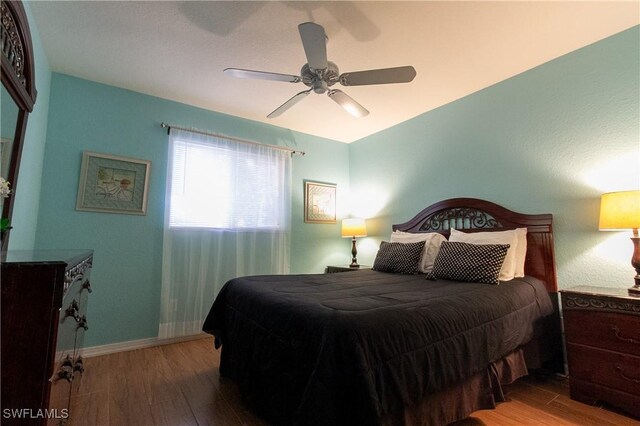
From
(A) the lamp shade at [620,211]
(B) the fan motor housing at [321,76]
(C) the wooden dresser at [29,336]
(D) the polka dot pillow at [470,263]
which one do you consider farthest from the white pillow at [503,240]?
(C) the wooden dresser at [29,336]

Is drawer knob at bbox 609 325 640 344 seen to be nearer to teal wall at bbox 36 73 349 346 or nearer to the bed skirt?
the bed skirt

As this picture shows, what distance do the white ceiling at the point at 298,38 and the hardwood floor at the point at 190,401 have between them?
2469mm

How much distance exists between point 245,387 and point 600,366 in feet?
7.27

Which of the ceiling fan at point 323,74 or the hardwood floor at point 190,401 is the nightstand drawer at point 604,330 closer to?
the hardwood floor at point 190,401

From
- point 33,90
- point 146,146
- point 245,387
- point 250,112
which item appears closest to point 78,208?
point 146,146

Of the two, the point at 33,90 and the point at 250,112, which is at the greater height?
the point at 250,112

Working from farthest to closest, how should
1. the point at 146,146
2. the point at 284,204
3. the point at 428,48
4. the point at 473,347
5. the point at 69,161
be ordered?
1. the point at 284,204
2. the point at 146,146
3. the point at 69,161
4. the point at 428,48
5. the point at 473,347

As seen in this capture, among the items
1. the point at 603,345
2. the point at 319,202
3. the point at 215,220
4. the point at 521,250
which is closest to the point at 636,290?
the point at 603,345

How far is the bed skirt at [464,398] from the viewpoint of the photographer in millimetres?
1311

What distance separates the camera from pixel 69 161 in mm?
2684

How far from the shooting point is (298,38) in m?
2.21

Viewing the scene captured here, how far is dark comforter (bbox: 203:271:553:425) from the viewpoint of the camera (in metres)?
1.15

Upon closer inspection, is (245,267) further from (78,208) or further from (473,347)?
(473,347)

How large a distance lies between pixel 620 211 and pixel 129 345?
4087 millimetres
